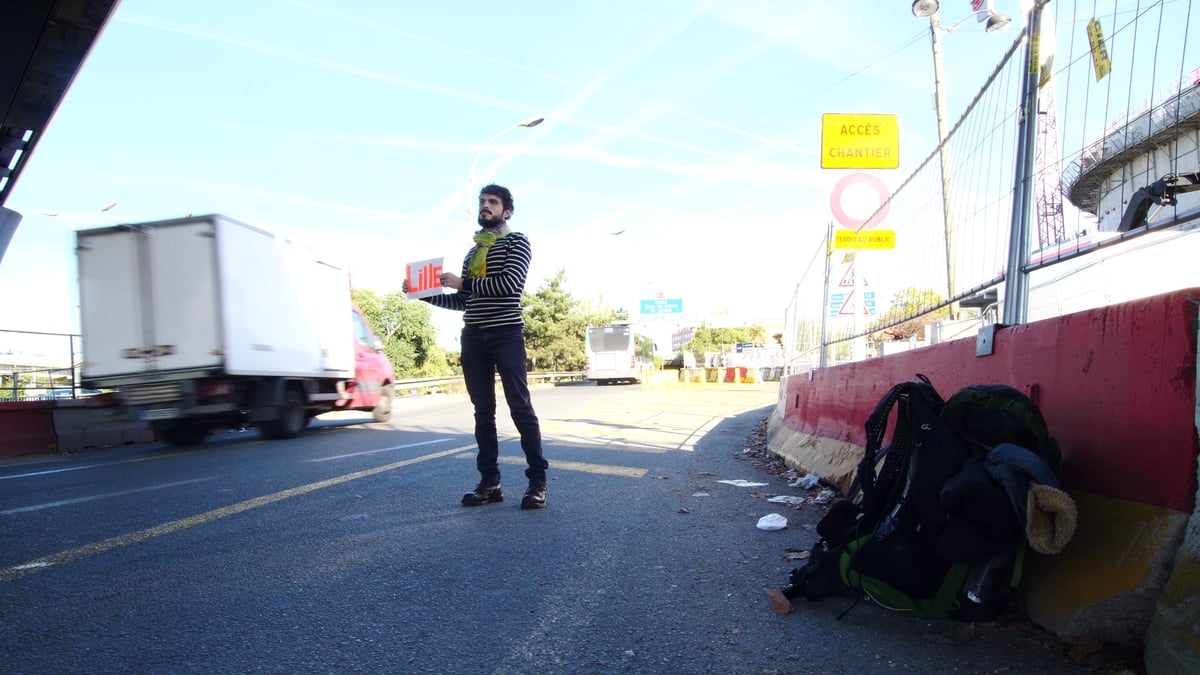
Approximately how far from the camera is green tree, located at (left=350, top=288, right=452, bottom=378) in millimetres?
43906

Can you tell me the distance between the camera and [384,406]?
43.9 feet

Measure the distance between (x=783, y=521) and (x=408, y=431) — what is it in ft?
25.7

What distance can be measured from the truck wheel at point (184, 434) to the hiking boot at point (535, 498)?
7.41 m

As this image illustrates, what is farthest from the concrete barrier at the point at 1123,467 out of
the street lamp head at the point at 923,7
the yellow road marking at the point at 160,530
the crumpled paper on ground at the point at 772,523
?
the street lamp head at the point at 923,7

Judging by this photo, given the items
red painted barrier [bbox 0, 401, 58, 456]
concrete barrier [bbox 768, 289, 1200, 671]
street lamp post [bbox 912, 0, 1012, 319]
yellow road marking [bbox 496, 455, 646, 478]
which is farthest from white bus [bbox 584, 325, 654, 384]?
concrete barrier [bbox 768, 289, 1200, 671]

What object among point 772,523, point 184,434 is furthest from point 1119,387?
point 184,434

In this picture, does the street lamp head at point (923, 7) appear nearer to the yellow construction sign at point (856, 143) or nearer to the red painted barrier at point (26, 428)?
the yellow construction sign at point (856, 143)

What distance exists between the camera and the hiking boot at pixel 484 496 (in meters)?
4.40

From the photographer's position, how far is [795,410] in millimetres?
7723

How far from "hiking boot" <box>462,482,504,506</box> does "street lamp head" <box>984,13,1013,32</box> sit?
13.3 meters

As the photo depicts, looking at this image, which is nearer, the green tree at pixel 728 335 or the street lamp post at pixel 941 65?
the street lamp post at pixel 941 65

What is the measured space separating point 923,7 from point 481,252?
12.8 m

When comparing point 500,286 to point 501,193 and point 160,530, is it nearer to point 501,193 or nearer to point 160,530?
point 501,193

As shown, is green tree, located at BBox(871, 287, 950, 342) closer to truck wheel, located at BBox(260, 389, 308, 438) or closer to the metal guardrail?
truck wheel, located at BBox(260, 389, 308, 438)
